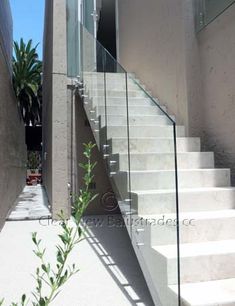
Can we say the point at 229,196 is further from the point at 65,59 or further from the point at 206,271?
the point at 65,59

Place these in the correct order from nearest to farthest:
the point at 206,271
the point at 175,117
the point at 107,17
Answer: the point at 206,271 < the point at 175,117 < the point at 107,17

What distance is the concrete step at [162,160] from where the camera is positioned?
3218 mm

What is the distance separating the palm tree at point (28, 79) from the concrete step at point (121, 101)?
15768 millimetres

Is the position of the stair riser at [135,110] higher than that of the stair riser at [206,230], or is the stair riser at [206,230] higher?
the stair riser at [135,110]

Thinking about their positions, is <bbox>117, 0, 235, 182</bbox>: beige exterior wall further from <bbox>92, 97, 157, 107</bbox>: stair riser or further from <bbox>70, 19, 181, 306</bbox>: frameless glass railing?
<bbox>92, 97, 157, 107</bbox>: stair riser

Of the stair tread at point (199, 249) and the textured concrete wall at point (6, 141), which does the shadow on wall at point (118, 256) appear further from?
the textured concrete wall at point (6, 141)

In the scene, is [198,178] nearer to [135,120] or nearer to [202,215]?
[202,215]

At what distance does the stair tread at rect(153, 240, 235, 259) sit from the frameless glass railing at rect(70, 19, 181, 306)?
17mm

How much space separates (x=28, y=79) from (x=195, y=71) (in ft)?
57.2

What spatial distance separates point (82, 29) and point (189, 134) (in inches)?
129

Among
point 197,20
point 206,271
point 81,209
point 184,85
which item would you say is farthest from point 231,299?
point 197,20

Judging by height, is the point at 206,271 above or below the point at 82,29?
below

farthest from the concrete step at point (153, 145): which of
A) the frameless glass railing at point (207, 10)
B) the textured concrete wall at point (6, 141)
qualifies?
the textured concrete wall at point (6, 141)

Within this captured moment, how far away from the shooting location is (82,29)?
683cm
